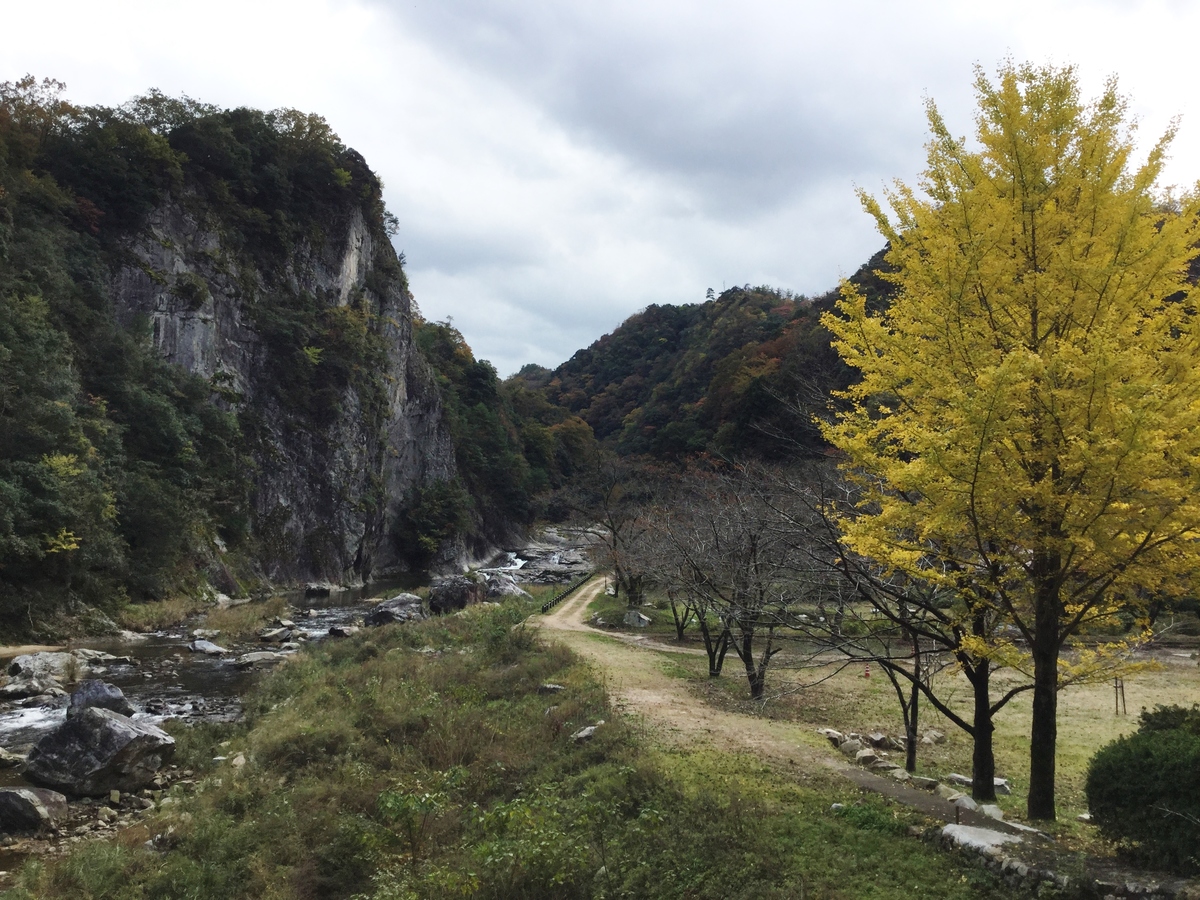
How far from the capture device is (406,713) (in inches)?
536

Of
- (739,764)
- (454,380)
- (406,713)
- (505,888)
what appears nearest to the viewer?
(505,888)

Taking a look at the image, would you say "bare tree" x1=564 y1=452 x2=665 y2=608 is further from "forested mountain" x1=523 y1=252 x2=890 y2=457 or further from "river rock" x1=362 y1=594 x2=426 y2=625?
"river rock" x1=362 y1=594 x2=426 y2=625

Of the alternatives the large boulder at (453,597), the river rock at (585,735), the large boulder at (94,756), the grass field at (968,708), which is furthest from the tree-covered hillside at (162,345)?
the grass field at (968,708)

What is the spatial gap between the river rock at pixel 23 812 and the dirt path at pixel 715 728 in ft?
28.5

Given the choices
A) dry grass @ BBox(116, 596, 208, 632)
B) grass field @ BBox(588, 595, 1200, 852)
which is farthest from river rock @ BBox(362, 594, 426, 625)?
grass field @ BBox(588, 595, 1200, 852)

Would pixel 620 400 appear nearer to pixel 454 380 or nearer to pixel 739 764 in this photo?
pixel 454 380

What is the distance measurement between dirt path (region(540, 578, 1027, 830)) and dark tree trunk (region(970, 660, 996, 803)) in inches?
18.1

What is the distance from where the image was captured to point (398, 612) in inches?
1192

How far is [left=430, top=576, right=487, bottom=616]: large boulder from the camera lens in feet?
108

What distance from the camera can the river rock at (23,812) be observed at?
9.56m

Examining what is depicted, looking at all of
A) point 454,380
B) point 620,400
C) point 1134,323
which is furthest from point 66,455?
point 620,400

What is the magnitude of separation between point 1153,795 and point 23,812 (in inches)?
515

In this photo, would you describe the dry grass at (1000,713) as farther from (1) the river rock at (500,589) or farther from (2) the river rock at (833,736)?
(1) the river rock at (500,589)

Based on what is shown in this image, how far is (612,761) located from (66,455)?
77.8 ft
